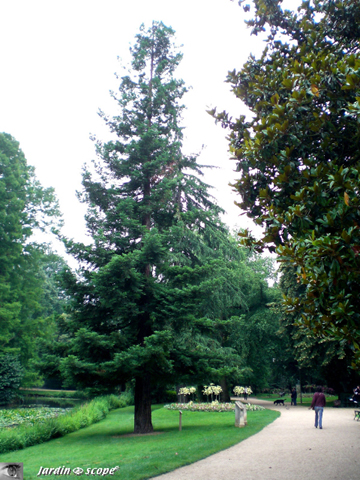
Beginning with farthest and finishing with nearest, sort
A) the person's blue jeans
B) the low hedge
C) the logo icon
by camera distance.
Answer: the person's blue jeans < the low hedge < the logo icon

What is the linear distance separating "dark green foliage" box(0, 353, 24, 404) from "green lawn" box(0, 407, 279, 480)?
15865 millimetres

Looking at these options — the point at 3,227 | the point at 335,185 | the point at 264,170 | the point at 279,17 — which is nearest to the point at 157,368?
the point at 264,170

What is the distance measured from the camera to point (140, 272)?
13.0 metres

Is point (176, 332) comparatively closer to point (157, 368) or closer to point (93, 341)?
point (157, 368)

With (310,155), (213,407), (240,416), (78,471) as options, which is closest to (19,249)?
(213,407)

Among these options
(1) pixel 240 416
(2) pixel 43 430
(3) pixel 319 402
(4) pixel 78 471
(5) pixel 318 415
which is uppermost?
(3) pixel 319 402

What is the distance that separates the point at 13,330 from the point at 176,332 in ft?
70.1

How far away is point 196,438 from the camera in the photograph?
10078mm

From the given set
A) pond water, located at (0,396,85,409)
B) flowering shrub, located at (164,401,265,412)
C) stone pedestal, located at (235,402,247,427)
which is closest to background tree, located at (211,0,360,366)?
stone pedestal, located at (235,402,247,427)

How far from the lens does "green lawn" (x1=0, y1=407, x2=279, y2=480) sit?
677 centimetres

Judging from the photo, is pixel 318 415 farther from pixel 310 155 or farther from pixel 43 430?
pixel 310 155

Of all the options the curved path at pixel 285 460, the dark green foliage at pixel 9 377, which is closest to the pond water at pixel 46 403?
the dark green foliage at pixel 9 377

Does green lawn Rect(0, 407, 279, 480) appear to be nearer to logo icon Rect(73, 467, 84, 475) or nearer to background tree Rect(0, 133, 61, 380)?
logo icon Rect(73, 467, 84, 475)

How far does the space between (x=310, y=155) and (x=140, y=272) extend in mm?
8390
